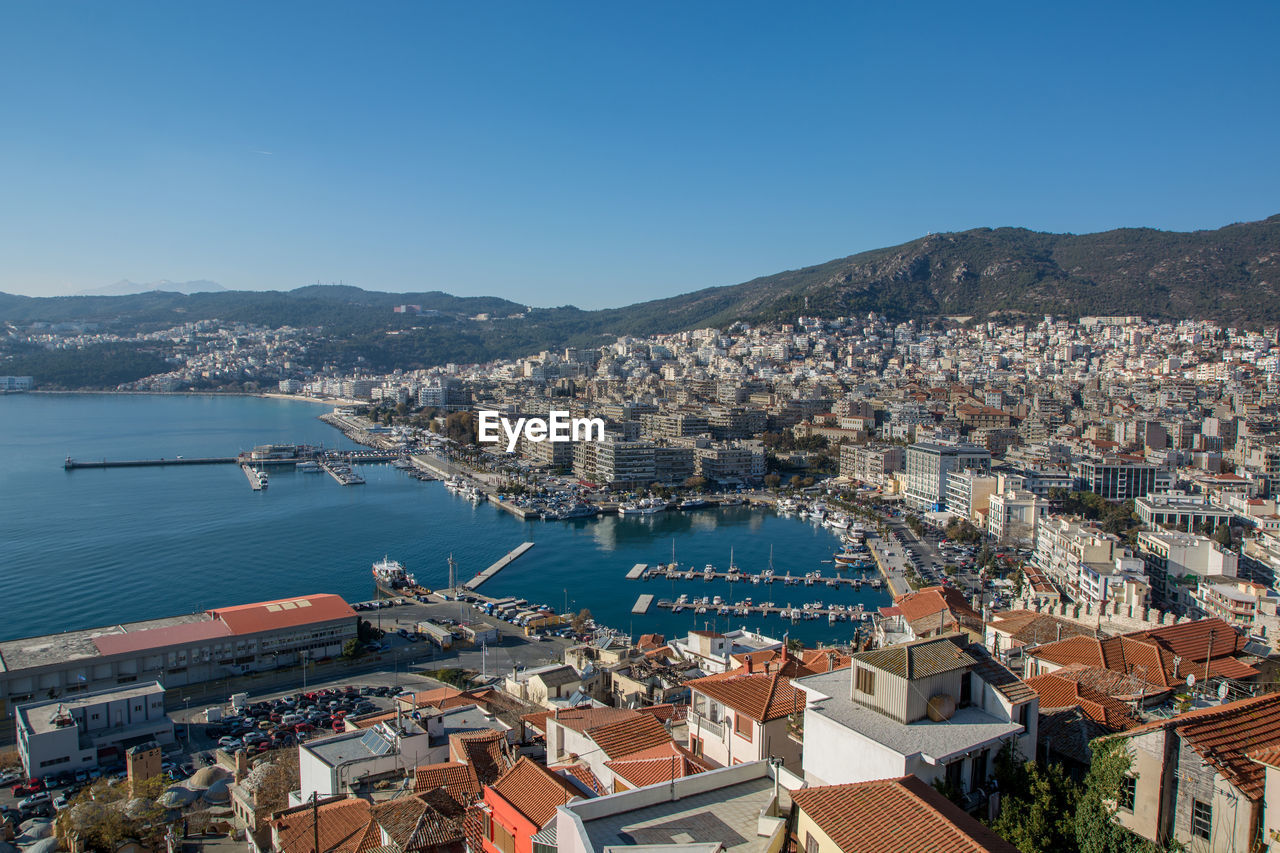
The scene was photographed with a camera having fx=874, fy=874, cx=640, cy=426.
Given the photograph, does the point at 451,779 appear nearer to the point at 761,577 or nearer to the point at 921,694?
the point at 921,694

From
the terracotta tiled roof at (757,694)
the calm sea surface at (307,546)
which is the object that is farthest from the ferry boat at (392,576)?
the terracotta tiled roof at (757,694)

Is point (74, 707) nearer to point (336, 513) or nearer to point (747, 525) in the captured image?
point (336, 513)

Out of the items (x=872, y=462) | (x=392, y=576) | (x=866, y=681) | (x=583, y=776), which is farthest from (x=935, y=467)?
(x=866, y=681)

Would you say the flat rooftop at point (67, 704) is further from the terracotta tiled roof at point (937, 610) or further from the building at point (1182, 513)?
the building at point (1182, 513)

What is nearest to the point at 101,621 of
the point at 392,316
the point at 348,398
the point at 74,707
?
the point at 74,707

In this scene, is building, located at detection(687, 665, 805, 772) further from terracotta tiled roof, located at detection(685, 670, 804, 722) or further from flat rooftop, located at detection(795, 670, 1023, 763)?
flat rooftop, located at detection(795, 670, 1023, 763)

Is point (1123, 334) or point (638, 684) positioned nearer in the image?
point (638, 684)
